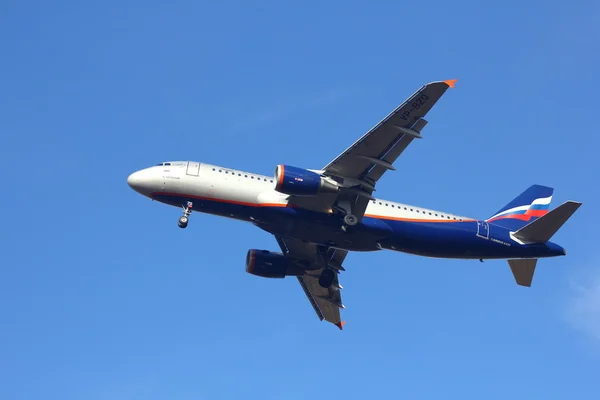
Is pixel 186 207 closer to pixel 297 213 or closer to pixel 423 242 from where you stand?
pixel 297 213

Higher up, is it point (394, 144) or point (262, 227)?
point (394, 144)

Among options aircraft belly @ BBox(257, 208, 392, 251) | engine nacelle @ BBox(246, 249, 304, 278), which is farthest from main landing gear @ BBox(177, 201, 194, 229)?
engine nacelle @ BBox(246, 249, 304, 278)

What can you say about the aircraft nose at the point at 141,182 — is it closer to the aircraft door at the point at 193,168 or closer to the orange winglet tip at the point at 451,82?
the aircraft door at the point at 193,168

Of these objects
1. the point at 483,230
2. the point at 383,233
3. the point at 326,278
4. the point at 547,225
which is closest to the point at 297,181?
the point at 383,233

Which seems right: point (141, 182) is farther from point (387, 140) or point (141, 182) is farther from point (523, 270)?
point (523, 270)

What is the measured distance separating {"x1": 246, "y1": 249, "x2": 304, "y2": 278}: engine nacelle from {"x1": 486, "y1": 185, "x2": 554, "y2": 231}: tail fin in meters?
16.0

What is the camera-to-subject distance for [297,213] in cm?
6062

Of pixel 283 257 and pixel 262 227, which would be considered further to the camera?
pixel 283 257

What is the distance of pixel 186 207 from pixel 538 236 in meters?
24.4

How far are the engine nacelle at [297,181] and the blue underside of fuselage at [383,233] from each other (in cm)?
235

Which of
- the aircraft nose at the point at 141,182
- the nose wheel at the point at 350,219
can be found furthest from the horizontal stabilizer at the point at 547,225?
the aircraft nose at the point at 141,182

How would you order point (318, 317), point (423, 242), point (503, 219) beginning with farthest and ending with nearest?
point (318, 317)
point (503, 219)
point (423, 242)

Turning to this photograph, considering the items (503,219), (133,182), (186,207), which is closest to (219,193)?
(186,207)

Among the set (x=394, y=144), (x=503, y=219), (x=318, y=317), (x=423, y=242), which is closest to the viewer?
(x=394, y=144)
